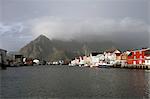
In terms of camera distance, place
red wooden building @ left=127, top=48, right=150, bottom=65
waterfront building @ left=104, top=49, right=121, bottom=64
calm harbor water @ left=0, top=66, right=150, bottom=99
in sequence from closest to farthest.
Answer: calm harbor water @ left=0, top=66, right=150, bottom=99 → red wooden building @ left=127, top=48, right=150, bottom=65 → waterfront building @ left=104, top=49, right=121, bottom=64

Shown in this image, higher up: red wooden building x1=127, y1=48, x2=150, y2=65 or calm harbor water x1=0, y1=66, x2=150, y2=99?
red wooden building x1=127, y1=48, x2=150, y2=65

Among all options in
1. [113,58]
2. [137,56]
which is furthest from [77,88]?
[113,58]

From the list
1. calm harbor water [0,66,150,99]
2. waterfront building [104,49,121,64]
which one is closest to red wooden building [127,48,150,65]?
waterfront building [104,49,121,64]

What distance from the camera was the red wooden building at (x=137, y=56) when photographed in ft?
361

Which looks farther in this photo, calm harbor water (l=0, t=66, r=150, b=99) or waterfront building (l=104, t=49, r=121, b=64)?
waterfront building (l=104, t=49, r=121, b=64)

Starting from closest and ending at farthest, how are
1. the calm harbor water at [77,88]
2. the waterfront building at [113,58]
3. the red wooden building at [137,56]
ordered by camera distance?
the calm harbor water at [77,88] < the red wooden building at [137,56] < the waterfront building at [113,58]

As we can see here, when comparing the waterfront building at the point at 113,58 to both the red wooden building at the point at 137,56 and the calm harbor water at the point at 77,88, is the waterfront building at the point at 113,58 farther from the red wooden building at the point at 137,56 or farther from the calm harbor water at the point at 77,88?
the calm harbor water at the point at 77,88

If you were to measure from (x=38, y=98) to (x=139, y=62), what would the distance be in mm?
87142

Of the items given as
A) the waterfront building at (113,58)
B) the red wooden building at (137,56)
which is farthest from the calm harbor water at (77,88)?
the waterfront building at (113,58)

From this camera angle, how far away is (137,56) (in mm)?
117688

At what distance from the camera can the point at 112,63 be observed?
6137 inches

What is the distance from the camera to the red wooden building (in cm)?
11006

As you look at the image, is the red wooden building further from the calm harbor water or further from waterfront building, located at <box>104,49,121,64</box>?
the calm harbor water

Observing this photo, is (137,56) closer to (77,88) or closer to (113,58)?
(113,58)
